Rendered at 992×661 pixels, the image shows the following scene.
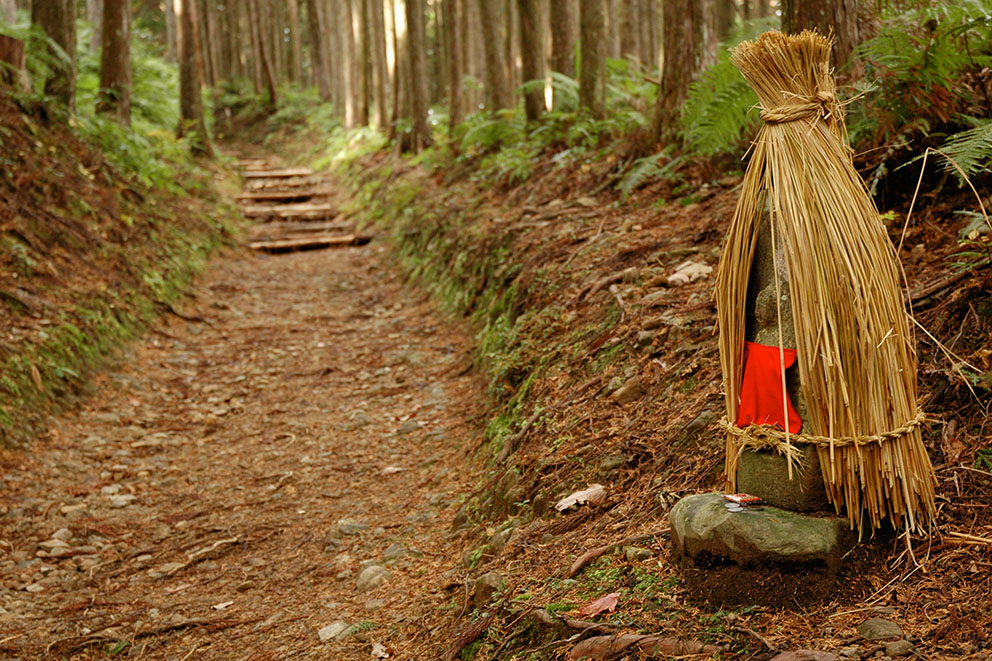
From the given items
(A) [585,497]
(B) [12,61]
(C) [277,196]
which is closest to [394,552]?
(A) [585,497]

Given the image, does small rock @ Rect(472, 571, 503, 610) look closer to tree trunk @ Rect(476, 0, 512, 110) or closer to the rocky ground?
the rocky ground

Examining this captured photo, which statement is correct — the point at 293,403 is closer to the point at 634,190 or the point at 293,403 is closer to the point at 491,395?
the point at 491,395

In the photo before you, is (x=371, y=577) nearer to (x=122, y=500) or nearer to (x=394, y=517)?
(x=394, y=517)

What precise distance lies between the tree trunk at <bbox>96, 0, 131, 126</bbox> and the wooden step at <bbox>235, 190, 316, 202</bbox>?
335cm

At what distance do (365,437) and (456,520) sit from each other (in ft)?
5.90

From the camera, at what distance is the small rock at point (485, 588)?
329 cm

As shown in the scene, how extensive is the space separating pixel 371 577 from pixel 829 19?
13.6 ft

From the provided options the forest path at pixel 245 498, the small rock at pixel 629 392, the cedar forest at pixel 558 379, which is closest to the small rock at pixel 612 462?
the cedar forest at pixel 558 379

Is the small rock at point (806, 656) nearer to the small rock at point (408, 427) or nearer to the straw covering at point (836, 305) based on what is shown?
the straw covering at point (836, 305)

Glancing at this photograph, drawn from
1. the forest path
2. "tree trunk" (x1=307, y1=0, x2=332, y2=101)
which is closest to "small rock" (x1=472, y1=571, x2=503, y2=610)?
the forest path

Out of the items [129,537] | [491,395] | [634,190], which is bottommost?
[129,537]

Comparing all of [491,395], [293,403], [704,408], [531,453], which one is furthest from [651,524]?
[293,403]

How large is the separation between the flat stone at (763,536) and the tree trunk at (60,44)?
10306 mm

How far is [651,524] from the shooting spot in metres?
3.16
